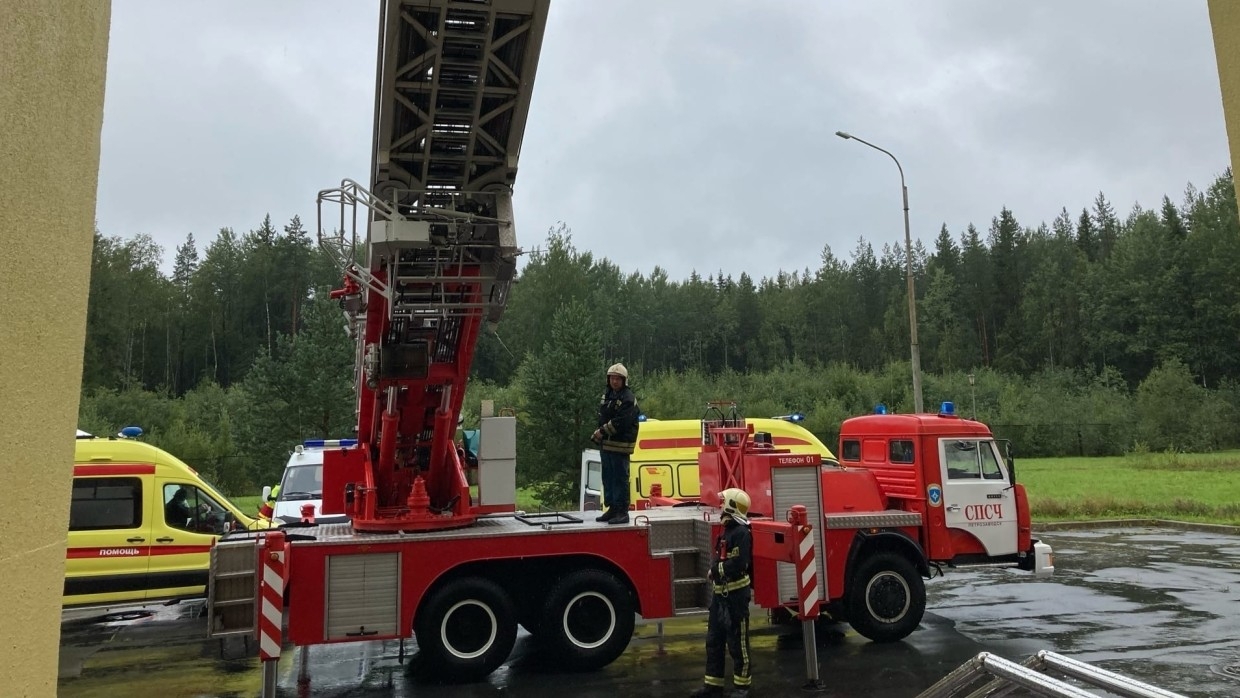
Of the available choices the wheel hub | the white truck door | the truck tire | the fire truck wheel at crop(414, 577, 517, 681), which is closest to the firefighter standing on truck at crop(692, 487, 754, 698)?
the fire truck wheel at crop(414, 577, 517, 681)

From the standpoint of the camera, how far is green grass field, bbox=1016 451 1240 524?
22375 millimetres

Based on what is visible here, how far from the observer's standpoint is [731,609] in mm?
7234

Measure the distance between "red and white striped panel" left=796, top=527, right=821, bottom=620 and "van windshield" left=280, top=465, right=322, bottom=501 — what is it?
800 cm

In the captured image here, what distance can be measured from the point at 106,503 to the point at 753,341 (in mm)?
71535

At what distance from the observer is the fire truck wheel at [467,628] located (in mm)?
7758

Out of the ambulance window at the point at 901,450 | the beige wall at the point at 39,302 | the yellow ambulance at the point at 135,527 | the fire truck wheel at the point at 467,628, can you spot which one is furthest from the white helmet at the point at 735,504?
the yellow ambulance at the point at 135,527

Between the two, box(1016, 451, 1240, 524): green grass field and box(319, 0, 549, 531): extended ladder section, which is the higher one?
box(319, 0, 549, 531): extended ladder section

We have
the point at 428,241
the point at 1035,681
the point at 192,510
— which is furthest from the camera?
the point at 192,510

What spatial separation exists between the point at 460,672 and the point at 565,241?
4778cm

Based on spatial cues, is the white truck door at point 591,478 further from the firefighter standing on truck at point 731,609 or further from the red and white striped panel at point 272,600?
A: the red and white striped panel at point 272,600

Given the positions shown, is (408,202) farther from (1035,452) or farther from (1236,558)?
(1035,452)

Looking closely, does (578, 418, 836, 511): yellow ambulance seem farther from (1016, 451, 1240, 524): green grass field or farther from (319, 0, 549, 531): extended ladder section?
(1016, 451, 1240, 524): green grass field

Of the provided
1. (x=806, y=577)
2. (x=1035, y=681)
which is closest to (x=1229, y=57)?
(x=1035, y=681)

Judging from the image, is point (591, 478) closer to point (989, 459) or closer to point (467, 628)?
point (989, 459)
